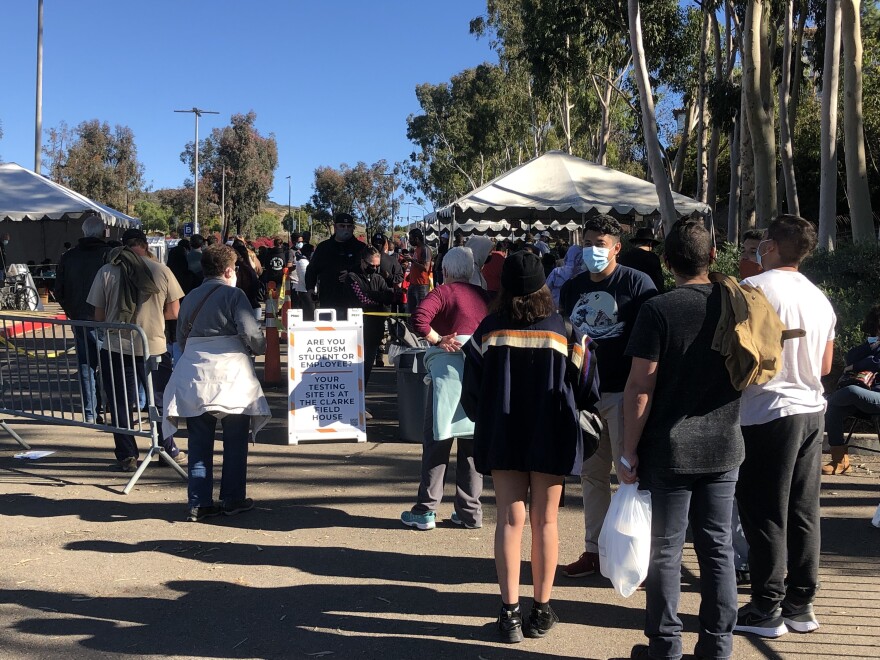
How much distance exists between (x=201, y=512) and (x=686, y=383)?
12.5 feet

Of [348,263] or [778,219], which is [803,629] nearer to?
[778,219]

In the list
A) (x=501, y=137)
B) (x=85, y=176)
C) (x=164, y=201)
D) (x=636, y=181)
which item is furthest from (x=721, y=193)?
(x=164, y=201)

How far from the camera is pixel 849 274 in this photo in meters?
12.5

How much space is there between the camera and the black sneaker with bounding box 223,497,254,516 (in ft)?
21.3

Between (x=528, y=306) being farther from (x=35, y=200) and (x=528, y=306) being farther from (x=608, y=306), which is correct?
(x=35, y=200)

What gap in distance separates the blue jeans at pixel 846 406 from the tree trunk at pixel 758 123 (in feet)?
38.1

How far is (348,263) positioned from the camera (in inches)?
391

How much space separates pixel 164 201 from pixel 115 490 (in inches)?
3578

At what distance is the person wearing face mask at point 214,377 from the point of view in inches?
246

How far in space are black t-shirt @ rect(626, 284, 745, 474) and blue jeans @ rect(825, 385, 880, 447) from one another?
3741 mm

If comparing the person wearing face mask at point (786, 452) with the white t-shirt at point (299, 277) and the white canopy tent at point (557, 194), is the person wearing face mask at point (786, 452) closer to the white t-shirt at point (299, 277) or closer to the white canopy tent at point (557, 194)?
the white canopy tent at point (557, 194)

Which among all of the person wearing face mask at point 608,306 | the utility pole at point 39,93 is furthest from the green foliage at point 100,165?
the person wearing face mask at point 608,306

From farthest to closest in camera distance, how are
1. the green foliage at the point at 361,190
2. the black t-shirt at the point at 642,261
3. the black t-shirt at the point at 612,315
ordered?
the green foliage at the point at 361,190, the black t-shirt at the point at 642,261, the black t-shirt at the point at 612,315

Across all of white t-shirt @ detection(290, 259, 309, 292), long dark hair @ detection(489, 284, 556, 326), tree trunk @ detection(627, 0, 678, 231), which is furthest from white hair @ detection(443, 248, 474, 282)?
tree trunk @ detection(627, 0, 678, 231)
